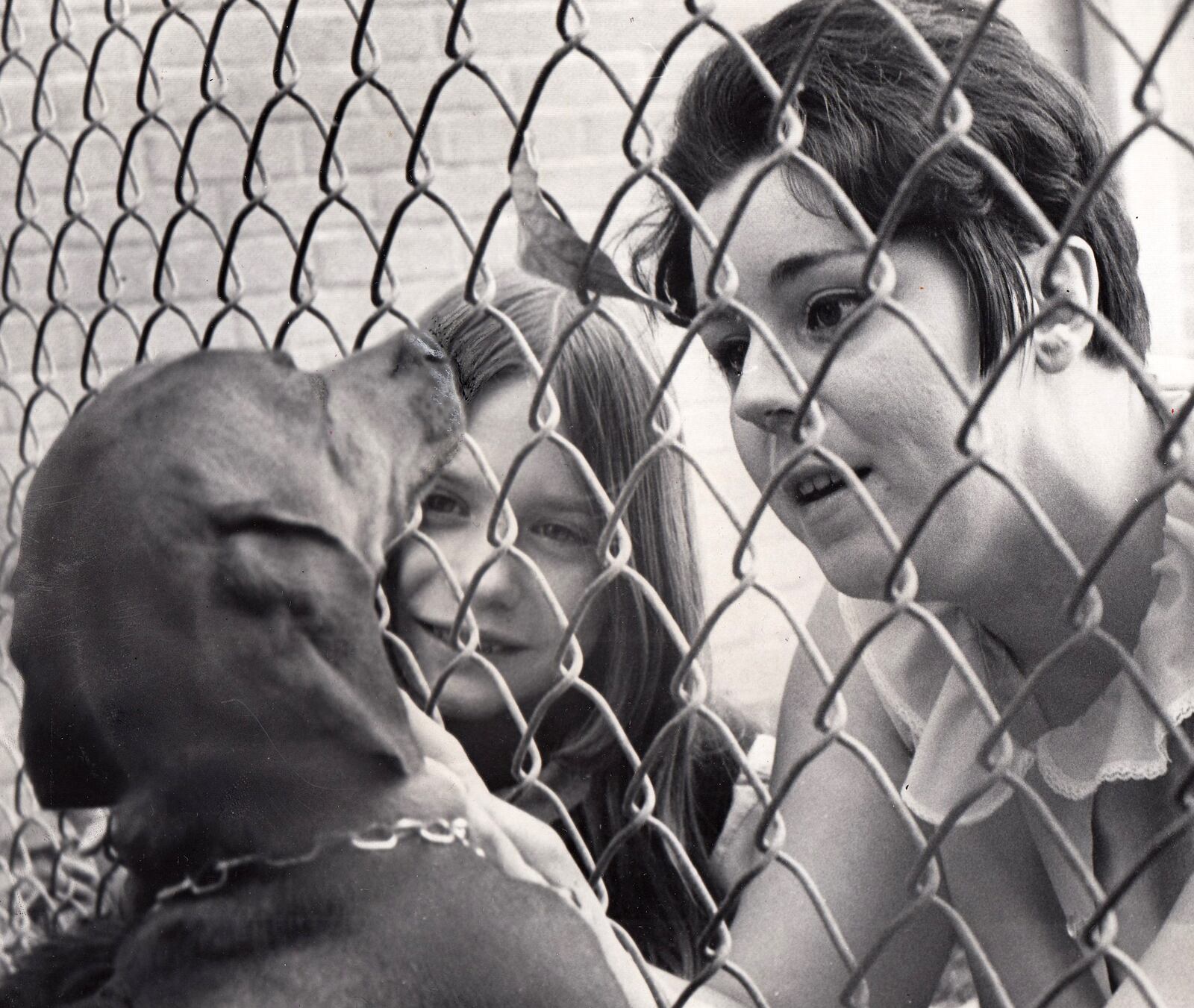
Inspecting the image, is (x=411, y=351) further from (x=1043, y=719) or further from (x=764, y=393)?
(x=1043, y=719)

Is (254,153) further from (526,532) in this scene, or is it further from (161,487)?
(526,532)

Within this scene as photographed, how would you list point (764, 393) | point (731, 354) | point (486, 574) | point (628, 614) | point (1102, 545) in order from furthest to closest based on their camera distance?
point (628, 614)
point (486, 574)
point (731, 354)
point (1102, 545)
point (764, 393)

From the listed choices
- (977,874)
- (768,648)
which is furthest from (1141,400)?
(768,648)

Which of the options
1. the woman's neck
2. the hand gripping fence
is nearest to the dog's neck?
the hand gripping fence

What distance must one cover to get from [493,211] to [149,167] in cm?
226

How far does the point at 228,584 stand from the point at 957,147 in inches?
31.3

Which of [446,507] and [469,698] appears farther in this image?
[469,698]

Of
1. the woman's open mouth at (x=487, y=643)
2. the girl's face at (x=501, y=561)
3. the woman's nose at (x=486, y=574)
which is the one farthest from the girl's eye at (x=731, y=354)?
the woman's open mouth at (x=487, y=643)

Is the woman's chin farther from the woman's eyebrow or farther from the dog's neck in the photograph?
the woman's eyebrow

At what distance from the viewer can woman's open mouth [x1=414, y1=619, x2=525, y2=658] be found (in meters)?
1.71

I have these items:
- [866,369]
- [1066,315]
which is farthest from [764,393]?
[1066,315]

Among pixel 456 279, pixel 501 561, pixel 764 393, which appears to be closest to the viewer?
pixel 764 393

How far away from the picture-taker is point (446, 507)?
1635mm

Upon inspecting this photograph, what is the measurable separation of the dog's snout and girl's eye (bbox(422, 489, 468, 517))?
178 mm
